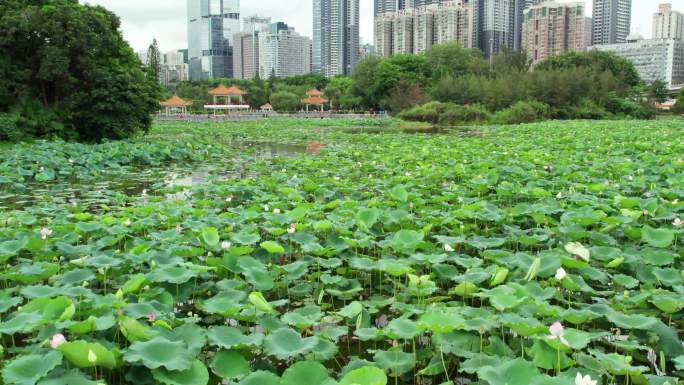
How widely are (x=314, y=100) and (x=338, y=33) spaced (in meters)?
46.4

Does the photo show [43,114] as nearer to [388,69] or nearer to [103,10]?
[103,10]

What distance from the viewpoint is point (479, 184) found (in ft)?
17.0

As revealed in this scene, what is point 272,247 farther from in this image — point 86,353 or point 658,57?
point 658,57

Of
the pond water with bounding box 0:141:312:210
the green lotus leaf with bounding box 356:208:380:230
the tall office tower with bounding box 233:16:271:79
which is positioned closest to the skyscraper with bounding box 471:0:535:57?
the tall office tower with bounding box 233:16:271:79

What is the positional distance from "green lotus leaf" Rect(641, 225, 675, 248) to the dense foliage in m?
10.9

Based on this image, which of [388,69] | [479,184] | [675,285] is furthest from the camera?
[388,69]

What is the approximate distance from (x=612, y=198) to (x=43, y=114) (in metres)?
11.2

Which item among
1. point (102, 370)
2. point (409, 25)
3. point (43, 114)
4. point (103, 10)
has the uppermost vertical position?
point (409, 25)

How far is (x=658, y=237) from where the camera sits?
9.90ft

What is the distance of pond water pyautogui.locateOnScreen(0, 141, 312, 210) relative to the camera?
5.65m

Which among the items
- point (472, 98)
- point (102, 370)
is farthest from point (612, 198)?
point (472, 98)

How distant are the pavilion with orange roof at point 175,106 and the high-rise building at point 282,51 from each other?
170 feet

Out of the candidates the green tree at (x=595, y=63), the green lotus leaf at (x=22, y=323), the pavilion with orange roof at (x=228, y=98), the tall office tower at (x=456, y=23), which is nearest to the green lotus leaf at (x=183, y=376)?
the green lotus leaf at (x=22, y=323)

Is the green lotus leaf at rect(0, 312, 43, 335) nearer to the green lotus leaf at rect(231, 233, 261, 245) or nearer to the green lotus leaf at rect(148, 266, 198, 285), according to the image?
the green lotus leaf at rect(148, 266, 198, 285)
